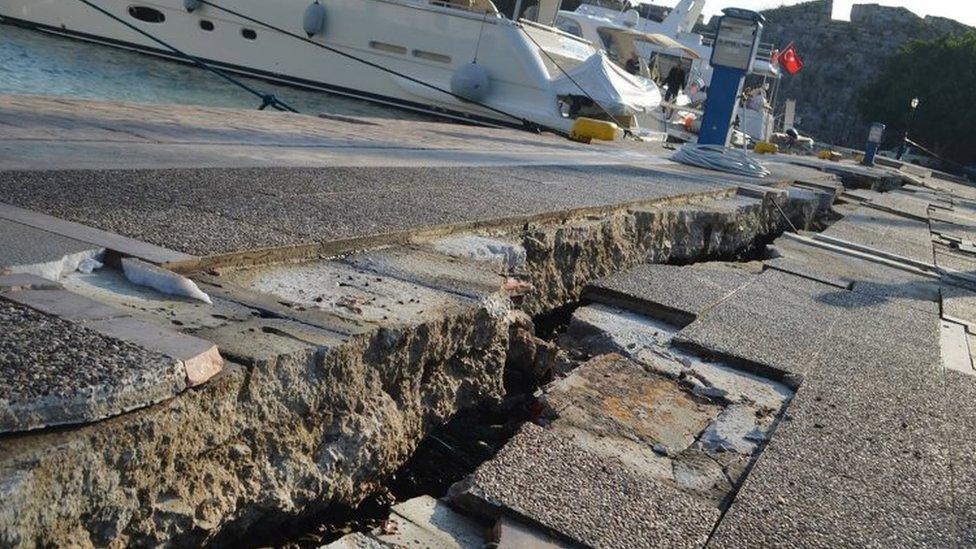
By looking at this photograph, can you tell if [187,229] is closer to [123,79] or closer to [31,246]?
[31,246]

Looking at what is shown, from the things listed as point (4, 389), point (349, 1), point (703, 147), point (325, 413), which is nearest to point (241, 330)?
point (325, 413)

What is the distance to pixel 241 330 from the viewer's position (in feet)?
6.98

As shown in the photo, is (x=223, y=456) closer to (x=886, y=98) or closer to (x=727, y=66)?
(x=727, y=66)

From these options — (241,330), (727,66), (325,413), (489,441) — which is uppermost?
(727,66)

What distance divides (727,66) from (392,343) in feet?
36.0

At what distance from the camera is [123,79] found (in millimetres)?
19125

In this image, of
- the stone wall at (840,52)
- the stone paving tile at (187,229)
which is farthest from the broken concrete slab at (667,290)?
the stone wall at (840,52)

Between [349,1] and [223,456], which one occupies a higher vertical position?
[349,1]

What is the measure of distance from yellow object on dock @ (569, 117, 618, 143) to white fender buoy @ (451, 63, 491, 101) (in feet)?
18.7

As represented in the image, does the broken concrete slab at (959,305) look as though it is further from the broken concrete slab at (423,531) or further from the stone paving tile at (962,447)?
the broken concrete slab at (423,531)

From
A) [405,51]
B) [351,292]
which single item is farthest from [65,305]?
[405,51]

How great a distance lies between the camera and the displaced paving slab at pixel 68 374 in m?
1.52

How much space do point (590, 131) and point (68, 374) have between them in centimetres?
1151

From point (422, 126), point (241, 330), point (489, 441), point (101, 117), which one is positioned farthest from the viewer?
point (422, 126)
